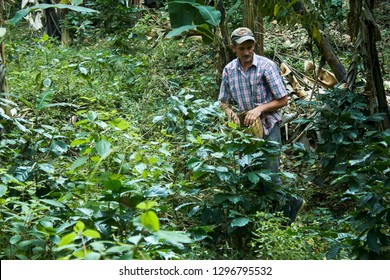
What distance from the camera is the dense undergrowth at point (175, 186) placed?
383 cm

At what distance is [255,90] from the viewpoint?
5871 millimetres

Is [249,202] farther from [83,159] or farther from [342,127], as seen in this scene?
[342,127]

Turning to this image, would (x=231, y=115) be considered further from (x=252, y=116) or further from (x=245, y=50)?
(x=245, y=50)

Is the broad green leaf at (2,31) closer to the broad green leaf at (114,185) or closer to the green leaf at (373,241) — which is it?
the broad green leaf at (114,185)

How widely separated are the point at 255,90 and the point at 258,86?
4 centimetres

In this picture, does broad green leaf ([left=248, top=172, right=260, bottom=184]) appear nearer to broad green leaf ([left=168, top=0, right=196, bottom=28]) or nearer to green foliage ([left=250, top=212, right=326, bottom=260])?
green foliage ([left=250, top=212, right=326, bottom=260])

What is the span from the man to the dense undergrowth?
150 millimetres

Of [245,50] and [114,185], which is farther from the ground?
[245,50]

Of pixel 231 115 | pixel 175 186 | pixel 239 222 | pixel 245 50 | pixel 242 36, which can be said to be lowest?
pixel 239 222

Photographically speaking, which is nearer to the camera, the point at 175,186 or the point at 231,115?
the point at 175,186

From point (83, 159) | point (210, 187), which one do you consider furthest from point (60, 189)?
point (210, 187)

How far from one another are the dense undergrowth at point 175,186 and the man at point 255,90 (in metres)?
0.15

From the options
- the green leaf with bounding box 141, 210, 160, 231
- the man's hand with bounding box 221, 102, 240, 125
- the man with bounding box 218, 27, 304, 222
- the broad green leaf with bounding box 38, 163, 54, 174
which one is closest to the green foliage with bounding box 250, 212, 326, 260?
the man with bounding box 218, 27, 304, 222

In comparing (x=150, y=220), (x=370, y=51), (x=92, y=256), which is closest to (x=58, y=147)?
(x=92, y=256)
